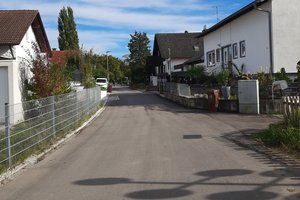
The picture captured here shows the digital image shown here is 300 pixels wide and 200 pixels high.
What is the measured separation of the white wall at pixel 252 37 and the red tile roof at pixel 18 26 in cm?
1273

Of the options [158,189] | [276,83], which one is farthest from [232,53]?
[158,189]

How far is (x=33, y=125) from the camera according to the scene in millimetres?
11617

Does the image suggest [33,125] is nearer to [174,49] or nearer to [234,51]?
[234,51]

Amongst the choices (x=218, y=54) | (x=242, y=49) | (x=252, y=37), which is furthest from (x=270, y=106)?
(x=218, y=54)

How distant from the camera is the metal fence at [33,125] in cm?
959

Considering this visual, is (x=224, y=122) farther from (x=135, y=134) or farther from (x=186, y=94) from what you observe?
(x=186, y=94)

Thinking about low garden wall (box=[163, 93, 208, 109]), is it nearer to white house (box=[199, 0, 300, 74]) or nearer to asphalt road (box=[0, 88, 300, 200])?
white house (box=[199, 0, 300, 74])

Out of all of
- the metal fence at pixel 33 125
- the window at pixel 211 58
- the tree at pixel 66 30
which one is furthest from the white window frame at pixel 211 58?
the tree at pixel 66 30

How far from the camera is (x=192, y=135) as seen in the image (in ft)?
48.3

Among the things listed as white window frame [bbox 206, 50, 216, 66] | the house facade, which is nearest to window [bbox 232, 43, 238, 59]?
white window frame [bbox 206, 50, 216, 66]

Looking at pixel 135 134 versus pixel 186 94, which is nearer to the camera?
pixel 135 134

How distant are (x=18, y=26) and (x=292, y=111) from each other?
1608cm

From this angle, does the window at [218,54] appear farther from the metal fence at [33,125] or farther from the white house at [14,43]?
the metal fence at [33,125]

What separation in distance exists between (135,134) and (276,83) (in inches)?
370
